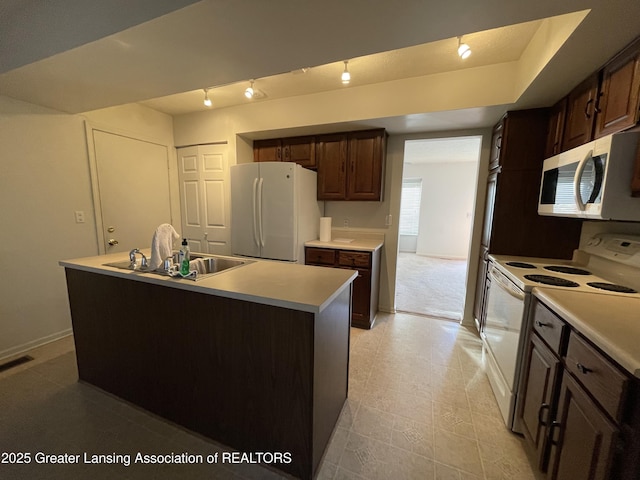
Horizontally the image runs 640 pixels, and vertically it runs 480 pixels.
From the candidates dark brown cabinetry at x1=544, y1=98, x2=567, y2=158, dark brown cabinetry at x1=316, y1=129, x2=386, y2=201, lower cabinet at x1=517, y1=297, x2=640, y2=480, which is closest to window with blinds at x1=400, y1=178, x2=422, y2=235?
dark brown cabinetry at x1=316, y1=129, x2=386, y2=201

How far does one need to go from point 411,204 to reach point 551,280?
5711mm

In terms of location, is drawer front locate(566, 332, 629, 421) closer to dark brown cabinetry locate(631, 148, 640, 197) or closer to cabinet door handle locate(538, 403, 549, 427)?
cabinet door handle locate(538, 403, 549, 427)

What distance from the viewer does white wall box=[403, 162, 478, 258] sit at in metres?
6.30

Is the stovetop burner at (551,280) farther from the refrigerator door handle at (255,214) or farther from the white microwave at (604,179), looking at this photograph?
the refrigerator door handle at (255,214)

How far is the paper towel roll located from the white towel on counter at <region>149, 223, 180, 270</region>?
69.0 inches

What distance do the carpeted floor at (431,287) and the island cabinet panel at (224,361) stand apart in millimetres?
2079

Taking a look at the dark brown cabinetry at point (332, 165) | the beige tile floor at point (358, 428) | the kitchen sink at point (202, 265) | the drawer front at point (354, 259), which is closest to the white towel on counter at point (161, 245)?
the kitchen sink at point (202, 265)

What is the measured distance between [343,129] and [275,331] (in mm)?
2406

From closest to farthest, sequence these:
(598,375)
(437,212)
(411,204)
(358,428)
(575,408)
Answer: (598,375) < (575,408) < (358,428) < (437,212) < (411,204)

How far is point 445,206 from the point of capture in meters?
6.52

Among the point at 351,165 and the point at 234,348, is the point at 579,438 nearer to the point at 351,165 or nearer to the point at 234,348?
the point at 234,348

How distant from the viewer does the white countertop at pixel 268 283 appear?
1140 mm

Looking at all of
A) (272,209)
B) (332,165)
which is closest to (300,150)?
(332,165)

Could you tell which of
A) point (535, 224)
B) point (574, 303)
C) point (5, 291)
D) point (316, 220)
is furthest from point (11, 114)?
point (535, 224)
